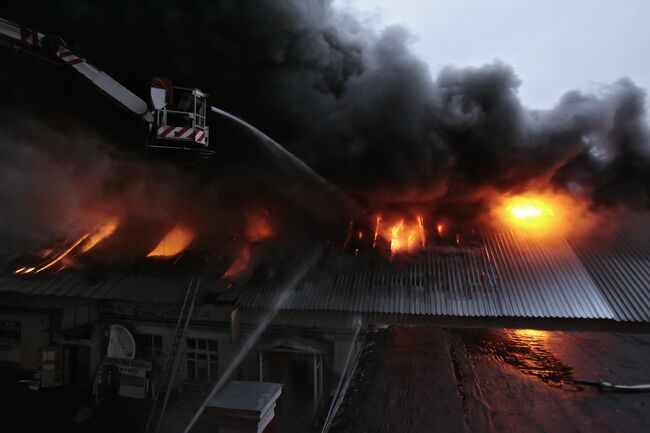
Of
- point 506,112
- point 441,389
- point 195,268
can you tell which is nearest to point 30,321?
point 195,268

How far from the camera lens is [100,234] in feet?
44.0

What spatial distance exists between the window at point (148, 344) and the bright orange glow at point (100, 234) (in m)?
3.56

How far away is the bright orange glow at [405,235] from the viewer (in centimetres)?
1099

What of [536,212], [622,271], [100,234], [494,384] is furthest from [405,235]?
[100,234]

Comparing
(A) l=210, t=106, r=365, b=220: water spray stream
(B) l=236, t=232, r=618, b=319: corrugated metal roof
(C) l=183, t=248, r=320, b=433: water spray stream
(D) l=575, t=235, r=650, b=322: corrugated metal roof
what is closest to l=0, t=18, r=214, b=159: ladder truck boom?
(A) l=210, t=106, r=365, b=220: water spray stream

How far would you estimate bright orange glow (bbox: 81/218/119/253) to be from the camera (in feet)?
41.4

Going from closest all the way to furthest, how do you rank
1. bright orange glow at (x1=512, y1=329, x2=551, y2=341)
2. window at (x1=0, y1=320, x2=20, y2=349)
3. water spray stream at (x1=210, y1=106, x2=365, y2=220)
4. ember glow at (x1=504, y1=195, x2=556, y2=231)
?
bright orange glow at (x1=512, y1=329, x2=551, y2=341) < ember glow at (x1=504, y1=195, x2=556, y2=231) < window at (x1=0, y1=320, x2=20, y2=349) < water spray stream at (x1=210, y1=106, x2=365, y2=220)

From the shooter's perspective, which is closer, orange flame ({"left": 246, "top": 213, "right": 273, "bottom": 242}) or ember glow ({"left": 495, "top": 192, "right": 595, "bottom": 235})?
ember glow ({"left": 495, "top": 192, "right": 595, "bottom": 235})

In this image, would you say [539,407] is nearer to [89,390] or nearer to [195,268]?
[195,268]

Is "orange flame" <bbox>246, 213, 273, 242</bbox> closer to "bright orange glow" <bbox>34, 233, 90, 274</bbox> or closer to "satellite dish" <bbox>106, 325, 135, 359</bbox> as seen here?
"satellite dish" <bbox>106, 325, 135, 359</bbox>

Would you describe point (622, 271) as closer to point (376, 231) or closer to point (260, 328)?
point (376, 231)

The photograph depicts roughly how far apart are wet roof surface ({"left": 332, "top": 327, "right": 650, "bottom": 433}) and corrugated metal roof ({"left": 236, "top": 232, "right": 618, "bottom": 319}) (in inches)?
240

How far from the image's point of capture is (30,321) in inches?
448

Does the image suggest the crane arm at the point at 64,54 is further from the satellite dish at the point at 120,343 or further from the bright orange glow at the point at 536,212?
the bright orange glow at the point at 536,212
